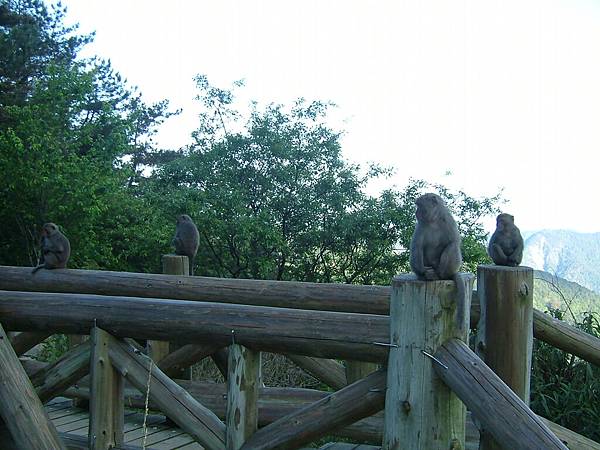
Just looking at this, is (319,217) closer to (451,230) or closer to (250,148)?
(250,148)

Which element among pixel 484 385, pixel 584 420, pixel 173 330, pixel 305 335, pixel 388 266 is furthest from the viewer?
pixel 388 266

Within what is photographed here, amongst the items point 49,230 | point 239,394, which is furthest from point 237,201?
point 239,394

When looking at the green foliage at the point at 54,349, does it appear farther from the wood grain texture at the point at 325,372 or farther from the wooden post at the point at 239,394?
the wooden post at the point at 239,394

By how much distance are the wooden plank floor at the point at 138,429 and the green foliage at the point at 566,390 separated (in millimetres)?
2971

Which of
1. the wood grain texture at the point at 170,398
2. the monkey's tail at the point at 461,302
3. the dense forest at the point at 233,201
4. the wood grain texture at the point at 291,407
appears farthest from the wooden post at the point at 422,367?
the dense forest at the point at 233,201

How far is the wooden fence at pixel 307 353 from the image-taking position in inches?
109

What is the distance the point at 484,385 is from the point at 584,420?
3.72 m

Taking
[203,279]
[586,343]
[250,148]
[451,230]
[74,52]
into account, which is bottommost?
[586,343]

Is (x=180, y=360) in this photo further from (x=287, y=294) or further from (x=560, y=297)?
(x=560, y=297)

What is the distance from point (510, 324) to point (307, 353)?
1337 millimetres

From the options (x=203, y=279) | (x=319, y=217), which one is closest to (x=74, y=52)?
(x=319, y=217)

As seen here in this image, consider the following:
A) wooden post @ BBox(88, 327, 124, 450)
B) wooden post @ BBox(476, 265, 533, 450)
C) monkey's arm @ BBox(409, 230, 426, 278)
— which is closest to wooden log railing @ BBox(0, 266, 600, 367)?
monkey's arm @ BBox(409, 230, 426, 278)

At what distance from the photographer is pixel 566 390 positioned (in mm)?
5930

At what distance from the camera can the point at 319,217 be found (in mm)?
13766
